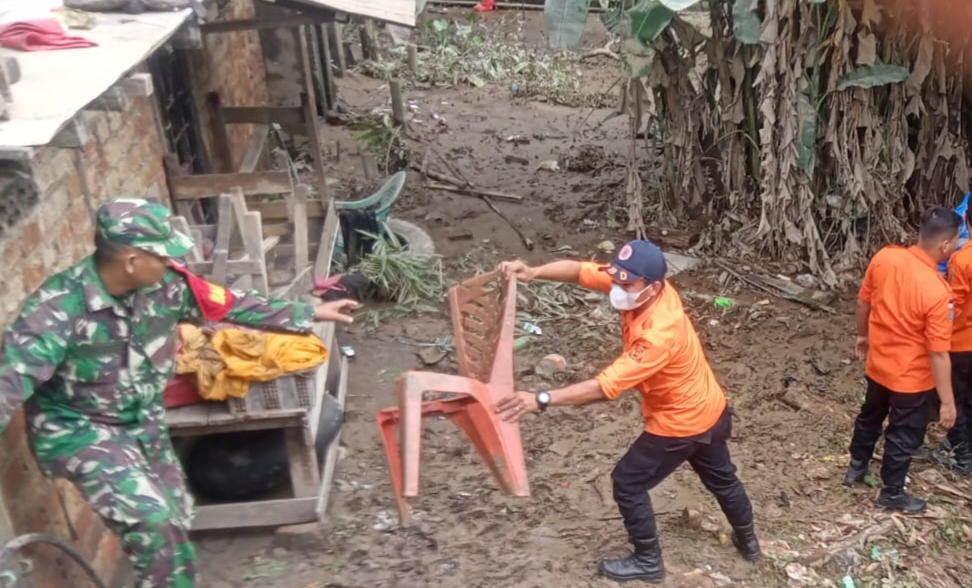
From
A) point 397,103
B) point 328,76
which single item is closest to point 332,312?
point 397,103

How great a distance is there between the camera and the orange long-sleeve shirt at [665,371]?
3.41m

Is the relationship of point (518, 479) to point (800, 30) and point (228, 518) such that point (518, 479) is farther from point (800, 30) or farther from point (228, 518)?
point (800, 30)

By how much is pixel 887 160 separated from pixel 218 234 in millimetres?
4946

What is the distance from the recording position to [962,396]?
4.60m

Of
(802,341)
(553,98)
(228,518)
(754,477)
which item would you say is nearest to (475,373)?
(228,518)

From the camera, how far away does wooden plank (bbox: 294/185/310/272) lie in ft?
17.6

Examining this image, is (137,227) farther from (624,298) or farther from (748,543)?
(748,543)

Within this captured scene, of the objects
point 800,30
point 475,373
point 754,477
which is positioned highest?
point 800,30

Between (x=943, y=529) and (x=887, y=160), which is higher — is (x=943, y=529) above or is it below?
below

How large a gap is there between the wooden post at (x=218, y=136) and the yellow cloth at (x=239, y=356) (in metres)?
3.14

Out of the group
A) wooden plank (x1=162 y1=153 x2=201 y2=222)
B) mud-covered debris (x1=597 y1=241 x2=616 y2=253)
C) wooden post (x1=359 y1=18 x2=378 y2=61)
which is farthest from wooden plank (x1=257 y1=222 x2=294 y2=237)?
wooden post (x1=359 y1=18 x2=378 y2=61)

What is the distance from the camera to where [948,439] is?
484cm

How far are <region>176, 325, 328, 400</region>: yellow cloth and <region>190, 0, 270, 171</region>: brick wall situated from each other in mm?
3147

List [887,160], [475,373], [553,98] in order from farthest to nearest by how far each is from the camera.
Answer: [553,98]
[887,160]
[475,373]
